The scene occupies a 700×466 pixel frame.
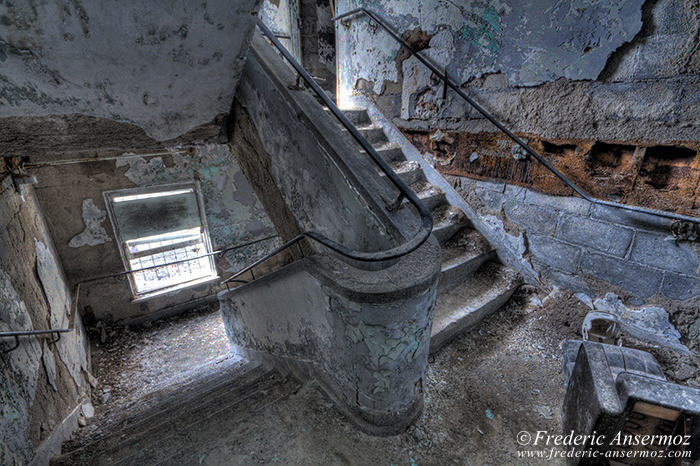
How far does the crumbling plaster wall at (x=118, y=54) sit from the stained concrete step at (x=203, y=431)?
2047 millimetres

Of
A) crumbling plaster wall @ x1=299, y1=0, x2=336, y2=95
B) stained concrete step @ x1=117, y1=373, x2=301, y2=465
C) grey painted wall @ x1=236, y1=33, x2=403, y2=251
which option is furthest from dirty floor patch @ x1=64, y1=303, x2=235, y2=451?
crumbling plaster wall @ x1=299, y1=0, x2=336, y2=95

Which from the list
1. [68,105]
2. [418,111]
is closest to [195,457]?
[68,105]

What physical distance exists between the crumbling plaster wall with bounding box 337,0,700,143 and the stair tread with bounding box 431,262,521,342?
1363mm

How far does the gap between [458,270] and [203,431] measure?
238 cm

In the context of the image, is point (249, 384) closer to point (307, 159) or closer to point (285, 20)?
point (307, 159)

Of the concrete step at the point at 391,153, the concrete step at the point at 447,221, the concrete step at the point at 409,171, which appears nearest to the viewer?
the concrete step at the point at 447,221

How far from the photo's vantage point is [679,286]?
7.20ft

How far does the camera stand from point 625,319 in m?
2.49

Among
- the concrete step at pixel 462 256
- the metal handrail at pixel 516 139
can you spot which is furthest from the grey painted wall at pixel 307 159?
the metal handrail at pixel 516 139

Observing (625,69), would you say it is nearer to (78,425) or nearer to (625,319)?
(625,319)

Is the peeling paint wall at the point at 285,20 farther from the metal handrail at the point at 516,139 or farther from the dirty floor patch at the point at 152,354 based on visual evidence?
the dirty floor patch at the point at 152,354

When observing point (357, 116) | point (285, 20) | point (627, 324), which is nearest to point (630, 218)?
point (627, 324)

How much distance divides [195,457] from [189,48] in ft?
7.65

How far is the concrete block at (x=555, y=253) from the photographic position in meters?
2.71
